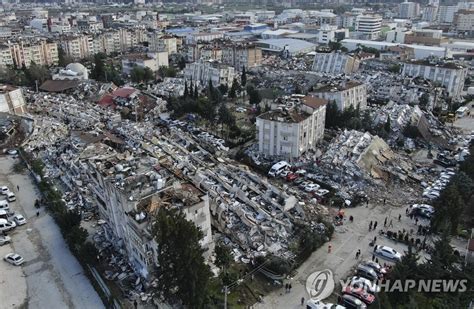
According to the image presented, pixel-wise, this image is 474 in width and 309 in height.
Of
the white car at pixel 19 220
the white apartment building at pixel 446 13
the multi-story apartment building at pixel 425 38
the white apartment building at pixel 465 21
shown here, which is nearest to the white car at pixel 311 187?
the white car at pixel 19 220

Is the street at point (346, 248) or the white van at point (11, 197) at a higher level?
the white van at point (11, 197)

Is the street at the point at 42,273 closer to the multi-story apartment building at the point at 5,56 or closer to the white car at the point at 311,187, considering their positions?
the white car at the point at 311,187

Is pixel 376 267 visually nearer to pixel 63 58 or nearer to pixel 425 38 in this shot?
pixel 63 58

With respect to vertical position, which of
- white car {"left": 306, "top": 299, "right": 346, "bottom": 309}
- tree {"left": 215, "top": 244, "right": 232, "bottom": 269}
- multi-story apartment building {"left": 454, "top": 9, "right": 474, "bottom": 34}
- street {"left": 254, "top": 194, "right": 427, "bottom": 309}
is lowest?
street {"left": 254, "top": 194, "right": 427, "bottom": 309}

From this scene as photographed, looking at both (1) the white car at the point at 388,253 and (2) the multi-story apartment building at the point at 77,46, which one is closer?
(1) the white car at the point at 388,253

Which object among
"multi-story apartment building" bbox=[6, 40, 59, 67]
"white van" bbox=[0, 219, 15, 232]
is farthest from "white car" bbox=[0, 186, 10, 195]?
"multi-story apartment building" bbox=[6, 40, 59, 67]

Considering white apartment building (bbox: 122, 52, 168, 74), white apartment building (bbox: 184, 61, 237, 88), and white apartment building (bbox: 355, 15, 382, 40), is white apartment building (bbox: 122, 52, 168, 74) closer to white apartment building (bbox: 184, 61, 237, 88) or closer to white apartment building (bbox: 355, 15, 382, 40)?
white apartment building (bbox: 184, 61, 237, 88)

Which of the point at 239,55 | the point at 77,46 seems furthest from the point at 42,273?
the point at 77,46

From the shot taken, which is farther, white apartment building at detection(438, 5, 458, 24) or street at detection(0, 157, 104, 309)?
white apartment building at detection(438, 5, 458, 24)
